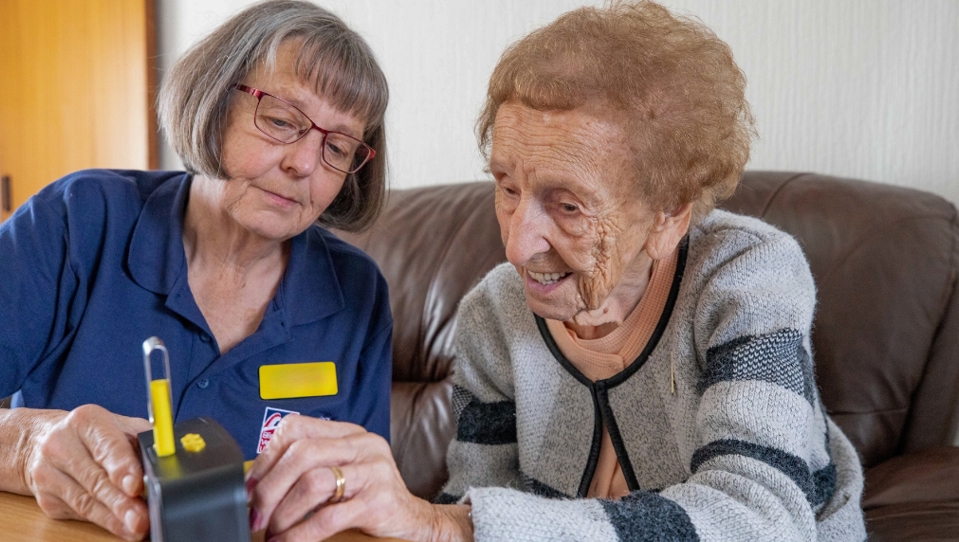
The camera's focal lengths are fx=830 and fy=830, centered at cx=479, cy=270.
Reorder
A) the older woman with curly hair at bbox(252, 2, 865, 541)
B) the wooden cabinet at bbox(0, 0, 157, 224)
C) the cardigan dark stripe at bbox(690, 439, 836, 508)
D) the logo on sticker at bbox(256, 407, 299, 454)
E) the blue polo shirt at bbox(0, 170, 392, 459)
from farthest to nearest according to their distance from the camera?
1. the wooden cabinet at bbox(0, 0, 157, 224)
2. the logo on sticker at bbox(256, 407, 299, 454)
3. the blue polo shirt at bbox(0, 170, 392, 459)
4. the cardigan dark stripe at bbox(690, 439, 836, 508)
5. the older woman with curly hair at bbox(252, 2, 865, 541)

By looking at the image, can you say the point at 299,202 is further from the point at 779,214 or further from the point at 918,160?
the point at 918,160

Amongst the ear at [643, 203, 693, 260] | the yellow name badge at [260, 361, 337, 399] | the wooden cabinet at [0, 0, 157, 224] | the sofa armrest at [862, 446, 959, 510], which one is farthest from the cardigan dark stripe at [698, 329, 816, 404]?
the wooden cabinet at [0, 0, 157, 224]

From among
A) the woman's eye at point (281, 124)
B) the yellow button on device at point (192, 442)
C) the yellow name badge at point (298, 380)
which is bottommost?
the yellow name badge at point (298, 380)

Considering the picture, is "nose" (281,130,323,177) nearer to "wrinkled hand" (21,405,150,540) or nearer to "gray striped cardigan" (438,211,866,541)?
"gray striped cardigan" (438,211,866,541)

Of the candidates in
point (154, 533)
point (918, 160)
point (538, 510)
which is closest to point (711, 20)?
point (918, 160)

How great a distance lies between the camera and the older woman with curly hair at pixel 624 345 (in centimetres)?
88

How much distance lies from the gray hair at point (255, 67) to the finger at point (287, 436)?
0.67m

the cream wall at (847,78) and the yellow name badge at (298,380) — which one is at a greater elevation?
the cream wall at (847,78)

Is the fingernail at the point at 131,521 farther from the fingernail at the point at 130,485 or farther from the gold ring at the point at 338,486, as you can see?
the gold ring at the point at 338,486

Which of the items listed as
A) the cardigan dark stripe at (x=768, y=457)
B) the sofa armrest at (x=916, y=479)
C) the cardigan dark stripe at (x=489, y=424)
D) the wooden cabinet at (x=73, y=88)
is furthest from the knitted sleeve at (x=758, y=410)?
the wooden cabinet at (x=73, y=88)

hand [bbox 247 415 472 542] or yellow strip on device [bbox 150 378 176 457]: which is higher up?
yellow strip on device [bbox 150 378 176 457]

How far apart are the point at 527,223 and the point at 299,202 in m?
0.43

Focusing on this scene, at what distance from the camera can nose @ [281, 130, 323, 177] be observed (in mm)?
1348

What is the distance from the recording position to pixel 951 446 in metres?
1.50
